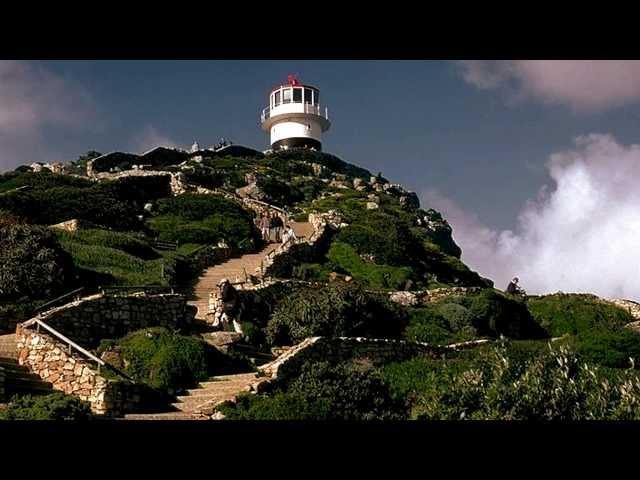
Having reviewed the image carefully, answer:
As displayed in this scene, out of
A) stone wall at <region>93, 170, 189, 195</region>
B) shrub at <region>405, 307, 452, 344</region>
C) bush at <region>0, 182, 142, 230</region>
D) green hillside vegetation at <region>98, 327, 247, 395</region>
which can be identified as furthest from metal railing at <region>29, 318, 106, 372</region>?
stone wall at <region>93, 170, 189, 195</region>

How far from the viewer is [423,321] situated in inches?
958

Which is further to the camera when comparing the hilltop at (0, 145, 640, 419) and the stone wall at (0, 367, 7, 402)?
the hilltop at (0, 145, 640, 419)

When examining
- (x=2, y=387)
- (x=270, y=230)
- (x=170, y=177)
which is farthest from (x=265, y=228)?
(x=2, y=387)

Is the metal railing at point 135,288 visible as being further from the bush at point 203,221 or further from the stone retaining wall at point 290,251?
the bush at point 203,221

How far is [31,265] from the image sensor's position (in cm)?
2197

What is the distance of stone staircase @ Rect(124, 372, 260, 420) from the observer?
14938mm

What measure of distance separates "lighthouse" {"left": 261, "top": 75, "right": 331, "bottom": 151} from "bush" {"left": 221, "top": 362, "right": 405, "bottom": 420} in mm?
59598

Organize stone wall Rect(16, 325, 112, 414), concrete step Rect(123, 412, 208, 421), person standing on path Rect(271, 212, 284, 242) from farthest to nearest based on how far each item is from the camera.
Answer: person standing on path Rect(271, 212, 284, 242) < stone wall Rect(16, 325, 112, 414) < concrete step Rect(123, 412, 208, 421)

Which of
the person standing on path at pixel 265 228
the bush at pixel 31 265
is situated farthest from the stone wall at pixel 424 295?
the person standing on path at pixel 265 228

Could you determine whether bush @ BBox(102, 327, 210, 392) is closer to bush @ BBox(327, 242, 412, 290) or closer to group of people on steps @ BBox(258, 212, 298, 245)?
bush @ BBox(327, 242, 412, 290)

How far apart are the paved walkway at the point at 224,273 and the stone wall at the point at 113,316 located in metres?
1.47
